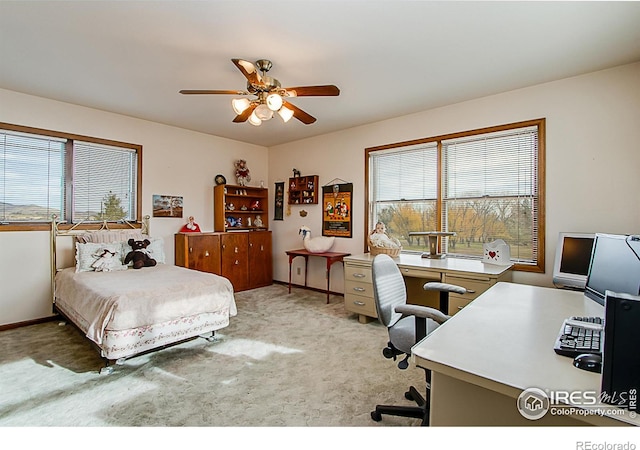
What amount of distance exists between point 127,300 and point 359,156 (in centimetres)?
343

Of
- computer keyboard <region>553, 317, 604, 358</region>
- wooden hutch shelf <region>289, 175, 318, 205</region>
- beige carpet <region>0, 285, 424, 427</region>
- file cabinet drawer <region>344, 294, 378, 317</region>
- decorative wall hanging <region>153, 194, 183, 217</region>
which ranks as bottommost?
beige carpet <region>0, 285, 424, 427</region>

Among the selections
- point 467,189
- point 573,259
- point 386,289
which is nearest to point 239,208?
point 467,189

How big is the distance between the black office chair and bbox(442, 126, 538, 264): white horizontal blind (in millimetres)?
1731

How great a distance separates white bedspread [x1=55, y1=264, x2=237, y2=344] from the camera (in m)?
2.45

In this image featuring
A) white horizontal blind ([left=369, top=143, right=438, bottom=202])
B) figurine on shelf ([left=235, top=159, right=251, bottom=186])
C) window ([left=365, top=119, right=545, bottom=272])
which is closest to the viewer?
window ([left=365, top=119, right=545, bottom=272])

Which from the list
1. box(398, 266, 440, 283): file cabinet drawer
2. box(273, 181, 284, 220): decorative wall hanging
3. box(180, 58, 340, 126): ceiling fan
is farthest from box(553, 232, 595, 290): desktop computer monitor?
box(273, 181, 284, 220): decorative wall hanging

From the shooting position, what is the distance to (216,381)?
2338 mm

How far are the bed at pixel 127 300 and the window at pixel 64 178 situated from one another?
0.94 ft

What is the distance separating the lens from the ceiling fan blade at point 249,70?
2164mm

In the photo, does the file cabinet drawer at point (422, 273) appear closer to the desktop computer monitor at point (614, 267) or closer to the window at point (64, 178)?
the desktop computer monitor at point (614, 267)

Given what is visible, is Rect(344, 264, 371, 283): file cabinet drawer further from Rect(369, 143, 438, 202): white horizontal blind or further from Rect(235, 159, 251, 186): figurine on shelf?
Rect(235, 159, 251, 186): figurine on shelf

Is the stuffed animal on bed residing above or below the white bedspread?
above
